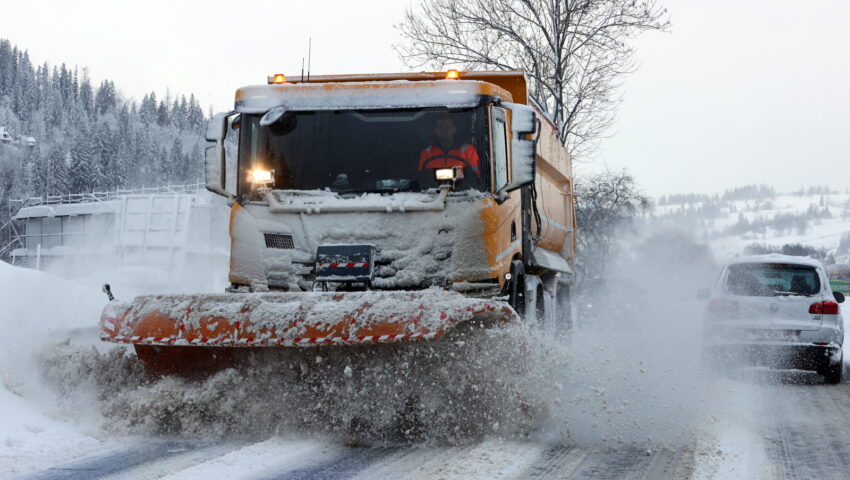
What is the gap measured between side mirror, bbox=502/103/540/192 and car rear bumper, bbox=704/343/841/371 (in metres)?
5.41

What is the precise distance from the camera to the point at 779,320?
1101 cm

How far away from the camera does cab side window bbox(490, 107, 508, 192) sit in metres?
7.08

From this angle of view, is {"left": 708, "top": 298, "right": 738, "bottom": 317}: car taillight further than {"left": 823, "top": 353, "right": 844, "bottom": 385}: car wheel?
Yes

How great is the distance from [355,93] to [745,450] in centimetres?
400

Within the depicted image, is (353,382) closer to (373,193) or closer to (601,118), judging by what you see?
(373,193)

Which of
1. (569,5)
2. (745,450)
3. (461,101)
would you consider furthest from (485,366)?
(569,5)

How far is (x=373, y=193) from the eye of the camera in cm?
710

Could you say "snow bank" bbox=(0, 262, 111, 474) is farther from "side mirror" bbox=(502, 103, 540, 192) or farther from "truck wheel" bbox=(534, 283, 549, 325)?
"truck wheel" bbox=(534, 283, 549, 325)

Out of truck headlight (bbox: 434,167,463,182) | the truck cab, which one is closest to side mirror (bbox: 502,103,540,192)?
the truck cab

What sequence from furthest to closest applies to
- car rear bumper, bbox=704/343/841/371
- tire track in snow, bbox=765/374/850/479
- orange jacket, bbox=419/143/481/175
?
car rear bumper, bbox=704/343/841/371 → orange jacket, bbox=419/143/481/175 → tire track in snow, bbox=765/374/850/479

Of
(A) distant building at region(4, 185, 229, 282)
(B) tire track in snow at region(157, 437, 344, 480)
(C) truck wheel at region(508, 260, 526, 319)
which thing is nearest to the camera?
(B) tire track in snow at region(157, 437, 344, 480)

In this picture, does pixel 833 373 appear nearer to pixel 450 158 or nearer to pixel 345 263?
pixel 450 158

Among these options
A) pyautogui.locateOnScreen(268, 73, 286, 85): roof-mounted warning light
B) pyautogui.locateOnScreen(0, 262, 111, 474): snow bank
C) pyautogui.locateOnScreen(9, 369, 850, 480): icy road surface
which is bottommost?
pyautogui.locateOnScreen(9, 369, 850, 480): icy road surface

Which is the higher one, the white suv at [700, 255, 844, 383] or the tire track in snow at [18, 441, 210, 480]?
the white suv at [700, 255, 844, 383]
